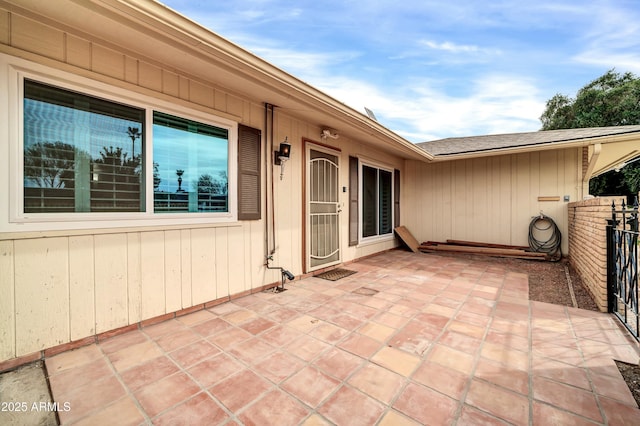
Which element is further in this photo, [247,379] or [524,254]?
[524,254]

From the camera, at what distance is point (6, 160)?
173cm

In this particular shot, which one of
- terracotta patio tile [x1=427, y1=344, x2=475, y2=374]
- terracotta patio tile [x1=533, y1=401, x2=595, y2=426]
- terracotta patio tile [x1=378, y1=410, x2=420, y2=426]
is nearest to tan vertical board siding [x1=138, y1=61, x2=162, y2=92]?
terracotta patio tile [x1=378, y1=410, x2=420, y2=426]

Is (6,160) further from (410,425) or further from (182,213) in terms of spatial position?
(410,425)

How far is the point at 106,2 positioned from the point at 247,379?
247cm

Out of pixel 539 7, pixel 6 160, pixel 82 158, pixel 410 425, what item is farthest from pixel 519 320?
pixel 539 7

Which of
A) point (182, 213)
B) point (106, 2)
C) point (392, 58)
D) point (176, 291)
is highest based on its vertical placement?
point (392, 58)

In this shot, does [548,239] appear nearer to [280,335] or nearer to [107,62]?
[280,335]

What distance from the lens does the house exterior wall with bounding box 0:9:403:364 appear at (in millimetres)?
1790

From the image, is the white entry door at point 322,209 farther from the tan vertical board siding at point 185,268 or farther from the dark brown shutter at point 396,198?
the dark brown shutter at point 396,198

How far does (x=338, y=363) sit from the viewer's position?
181cm

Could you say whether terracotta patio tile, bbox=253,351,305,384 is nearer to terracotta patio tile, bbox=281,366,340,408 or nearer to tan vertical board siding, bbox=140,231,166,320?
terracotta patio tile, bbox=281,366,340,408

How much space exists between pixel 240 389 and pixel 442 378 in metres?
1.26

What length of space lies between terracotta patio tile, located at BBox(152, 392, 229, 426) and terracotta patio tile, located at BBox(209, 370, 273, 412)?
55 millimetres

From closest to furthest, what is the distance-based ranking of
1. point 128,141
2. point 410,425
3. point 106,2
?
point 410,425
point 106,2
point 128,141
